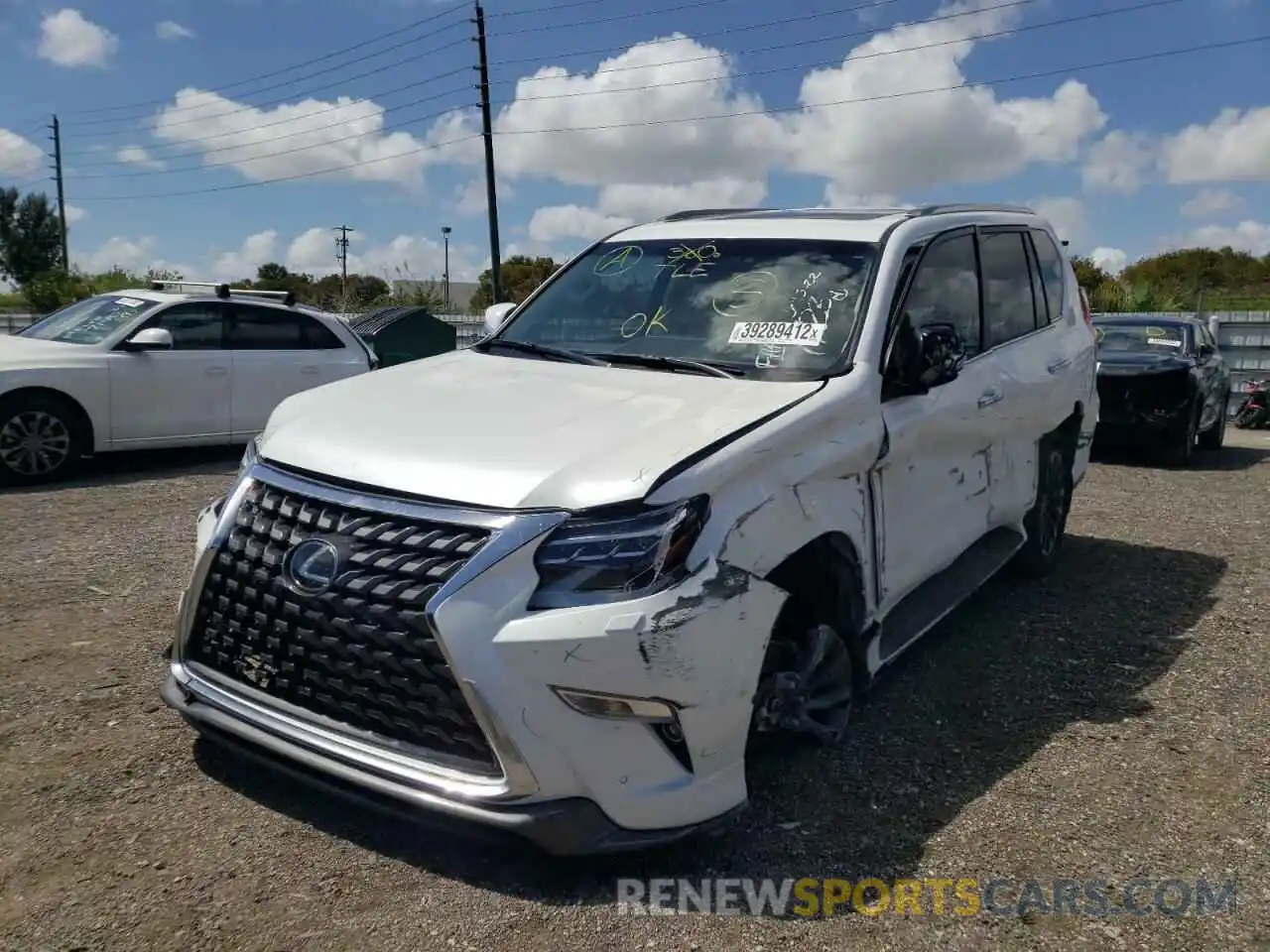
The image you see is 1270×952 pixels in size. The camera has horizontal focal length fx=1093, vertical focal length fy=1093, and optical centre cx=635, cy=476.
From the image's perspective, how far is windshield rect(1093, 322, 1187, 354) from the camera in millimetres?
11750

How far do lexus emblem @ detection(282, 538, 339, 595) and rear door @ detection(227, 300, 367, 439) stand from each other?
690cm

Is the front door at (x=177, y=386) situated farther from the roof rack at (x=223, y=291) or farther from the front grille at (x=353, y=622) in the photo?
the front grille at (x=353, y=622)

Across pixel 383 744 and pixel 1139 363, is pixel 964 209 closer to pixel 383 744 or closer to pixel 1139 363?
pixel 383 744

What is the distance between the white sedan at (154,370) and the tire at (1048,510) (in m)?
6.73

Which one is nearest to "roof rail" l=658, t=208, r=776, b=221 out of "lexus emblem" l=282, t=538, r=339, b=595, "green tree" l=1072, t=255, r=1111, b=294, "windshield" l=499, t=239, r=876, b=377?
"windshield" l=499, t=239, r=876, b=377

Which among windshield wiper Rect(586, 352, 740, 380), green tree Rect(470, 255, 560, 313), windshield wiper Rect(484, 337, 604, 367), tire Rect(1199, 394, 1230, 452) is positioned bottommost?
tire Rect(1199, 394, 1230, 452)

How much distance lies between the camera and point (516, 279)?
151 ft

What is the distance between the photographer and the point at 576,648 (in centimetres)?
269

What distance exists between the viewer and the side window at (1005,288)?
5121mm

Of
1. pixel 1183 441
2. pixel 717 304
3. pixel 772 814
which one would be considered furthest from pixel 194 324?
pixel 1183 441

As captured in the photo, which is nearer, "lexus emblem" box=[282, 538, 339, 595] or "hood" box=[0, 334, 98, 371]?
"lexus emblem" box=[282, 538, 339, 595]

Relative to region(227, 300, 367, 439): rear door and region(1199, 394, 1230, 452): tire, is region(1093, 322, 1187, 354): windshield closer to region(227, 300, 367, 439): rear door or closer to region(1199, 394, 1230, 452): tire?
region(1199, 394, 1230, 452): tire

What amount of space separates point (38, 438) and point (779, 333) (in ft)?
22.7

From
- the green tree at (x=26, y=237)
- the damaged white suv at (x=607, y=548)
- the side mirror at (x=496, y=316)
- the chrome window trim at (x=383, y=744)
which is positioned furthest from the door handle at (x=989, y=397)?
the green tree at (x=26, y=237)
